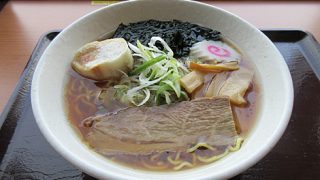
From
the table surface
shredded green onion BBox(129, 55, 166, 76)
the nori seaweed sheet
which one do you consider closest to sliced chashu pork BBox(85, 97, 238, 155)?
shredded green onion BBox(129, 55, 166, 76)

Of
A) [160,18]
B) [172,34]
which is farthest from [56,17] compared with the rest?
[172,34]

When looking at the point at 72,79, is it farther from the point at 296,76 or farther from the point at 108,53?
the point at 296,76

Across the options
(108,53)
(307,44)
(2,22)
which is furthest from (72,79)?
(307,44)

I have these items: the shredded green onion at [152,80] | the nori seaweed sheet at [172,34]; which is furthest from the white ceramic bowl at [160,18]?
the shredded green onion at [152,80]

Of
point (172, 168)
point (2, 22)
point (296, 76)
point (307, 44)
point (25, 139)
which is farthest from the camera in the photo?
point (2, 22)

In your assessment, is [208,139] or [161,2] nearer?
[208,139]

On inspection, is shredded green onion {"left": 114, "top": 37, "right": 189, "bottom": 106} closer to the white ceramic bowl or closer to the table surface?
the white ceramic bowl

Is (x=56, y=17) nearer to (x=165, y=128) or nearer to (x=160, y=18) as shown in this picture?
(x=160, y=18)
